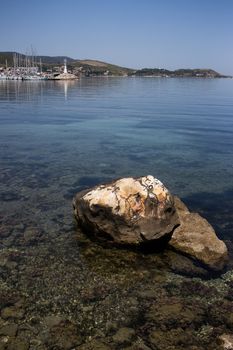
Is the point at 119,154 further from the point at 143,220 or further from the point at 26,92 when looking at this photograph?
the point at 26,92

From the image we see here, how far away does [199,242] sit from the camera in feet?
44.0

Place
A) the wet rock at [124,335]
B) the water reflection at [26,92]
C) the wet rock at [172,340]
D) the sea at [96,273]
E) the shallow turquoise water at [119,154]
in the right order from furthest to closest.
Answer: the water reflection at [26,92] → the shallow turquoise water at [119,154] → the sea at [96,273] → the wet rock at [124,335] → the wet rock at [172,340]

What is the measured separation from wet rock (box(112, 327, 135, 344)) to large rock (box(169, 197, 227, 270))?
4.08 metres

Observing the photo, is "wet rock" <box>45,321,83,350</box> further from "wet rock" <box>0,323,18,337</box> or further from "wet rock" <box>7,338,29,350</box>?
"wet rock" <box>0,323,18,337</box>

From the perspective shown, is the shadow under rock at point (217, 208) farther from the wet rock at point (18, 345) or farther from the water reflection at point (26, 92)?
the water reflection at point (26, 92)

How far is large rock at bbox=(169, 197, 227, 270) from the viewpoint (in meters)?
12.9

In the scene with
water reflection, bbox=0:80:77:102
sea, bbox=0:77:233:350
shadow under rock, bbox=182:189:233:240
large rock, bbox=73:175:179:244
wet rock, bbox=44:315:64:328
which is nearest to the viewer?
sea, bbox=0:77:233:350

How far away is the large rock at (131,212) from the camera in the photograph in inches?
534

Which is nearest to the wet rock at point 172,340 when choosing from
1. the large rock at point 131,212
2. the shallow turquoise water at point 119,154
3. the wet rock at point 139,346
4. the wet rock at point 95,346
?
the wet rock at point 139,346

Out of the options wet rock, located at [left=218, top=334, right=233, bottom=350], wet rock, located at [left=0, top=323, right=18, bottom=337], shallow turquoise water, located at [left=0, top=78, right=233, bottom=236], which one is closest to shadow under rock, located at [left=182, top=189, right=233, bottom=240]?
shallow turquoise water, located at [left=0, top=78, right=233, bottom=236]

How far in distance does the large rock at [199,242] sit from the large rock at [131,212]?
0.41m

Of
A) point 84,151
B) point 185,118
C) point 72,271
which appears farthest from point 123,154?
point 185,118

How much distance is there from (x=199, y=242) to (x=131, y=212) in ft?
8.07

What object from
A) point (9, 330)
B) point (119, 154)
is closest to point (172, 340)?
point (9, 330)
